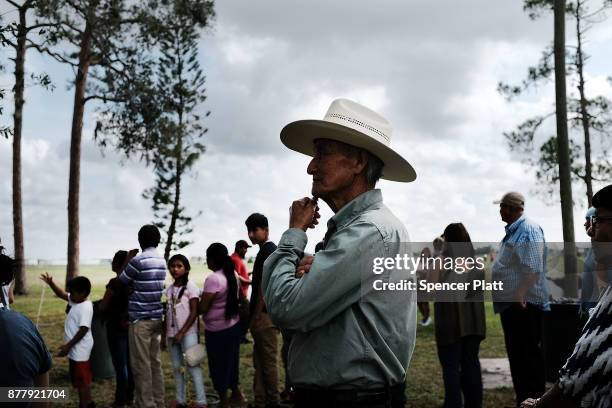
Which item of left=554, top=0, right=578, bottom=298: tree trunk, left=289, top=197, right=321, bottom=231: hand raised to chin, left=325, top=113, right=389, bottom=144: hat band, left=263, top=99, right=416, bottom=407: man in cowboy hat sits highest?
left=554, top=0, right=578, bottom=298: tree trunk

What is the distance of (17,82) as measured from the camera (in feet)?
38.1

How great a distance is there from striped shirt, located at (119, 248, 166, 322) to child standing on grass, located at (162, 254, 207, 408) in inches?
10.3

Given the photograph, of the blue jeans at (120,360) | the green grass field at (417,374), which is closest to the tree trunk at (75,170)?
the green grass field at (417,374)

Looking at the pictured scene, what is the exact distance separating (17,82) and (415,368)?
8687 millimetres

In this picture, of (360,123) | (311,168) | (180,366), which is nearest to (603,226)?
Answer: (360,123)

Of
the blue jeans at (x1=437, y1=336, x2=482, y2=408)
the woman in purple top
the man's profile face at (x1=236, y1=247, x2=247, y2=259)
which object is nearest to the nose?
the blue jeans at (x1=437, y1=336, x2=482, y2=408)

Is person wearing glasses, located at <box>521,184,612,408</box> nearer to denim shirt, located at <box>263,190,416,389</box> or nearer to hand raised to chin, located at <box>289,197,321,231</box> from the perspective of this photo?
denim shirt, located at <box>263,190,416,389</box>

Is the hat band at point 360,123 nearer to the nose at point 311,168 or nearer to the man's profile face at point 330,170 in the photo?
the man's profile face at point 330,170

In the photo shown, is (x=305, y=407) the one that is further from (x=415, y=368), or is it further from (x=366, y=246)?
(x=415, y=368)

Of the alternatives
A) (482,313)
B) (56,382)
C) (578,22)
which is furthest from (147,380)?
(578,22)

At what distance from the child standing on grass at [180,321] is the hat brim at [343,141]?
175 inches

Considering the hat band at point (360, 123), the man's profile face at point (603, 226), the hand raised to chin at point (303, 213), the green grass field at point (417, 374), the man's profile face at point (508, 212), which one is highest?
the man's profile face at point (508, 212)

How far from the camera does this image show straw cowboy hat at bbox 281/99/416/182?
103 inches

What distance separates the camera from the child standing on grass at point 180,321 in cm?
717
